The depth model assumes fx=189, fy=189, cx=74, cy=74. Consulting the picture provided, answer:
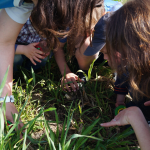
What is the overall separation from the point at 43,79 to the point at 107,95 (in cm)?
52

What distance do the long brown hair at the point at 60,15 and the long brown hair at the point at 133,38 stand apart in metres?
0.15

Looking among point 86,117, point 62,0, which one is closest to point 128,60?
point 62,0

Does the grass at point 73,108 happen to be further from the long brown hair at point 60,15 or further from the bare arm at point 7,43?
the long brown hair at point 60,15

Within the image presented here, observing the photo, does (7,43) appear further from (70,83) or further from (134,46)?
(134,46)

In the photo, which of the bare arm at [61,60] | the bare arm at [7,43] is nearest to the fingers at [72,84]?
the bare arm at [61,60]

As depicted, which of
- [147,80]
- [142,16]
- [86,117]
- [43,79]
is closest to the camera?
[142,16]

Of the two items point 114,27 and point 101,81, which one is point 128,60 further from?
point 101,81

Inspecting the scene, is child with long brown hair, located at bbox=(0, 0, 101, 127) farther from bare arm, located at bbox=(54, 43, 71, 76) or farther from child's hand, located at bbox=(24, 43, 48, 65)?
bare arm, located at bbox=(54, 43, 71, 76)

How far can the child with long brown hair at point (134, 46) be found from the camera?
0.86 metres

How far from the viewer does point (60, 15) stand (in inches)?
36.6

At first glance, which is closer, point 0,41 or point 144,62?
point 144,62

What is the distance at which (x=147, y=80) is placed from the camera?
38.2 inches

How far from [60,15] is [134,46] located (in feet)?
1.27

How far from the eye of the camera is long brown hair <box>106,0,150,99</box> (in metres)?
0.86
